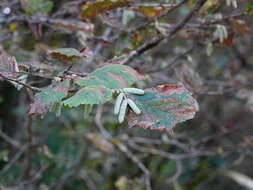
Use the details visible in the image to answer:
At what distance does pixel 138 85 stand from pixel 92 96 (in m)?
0.80

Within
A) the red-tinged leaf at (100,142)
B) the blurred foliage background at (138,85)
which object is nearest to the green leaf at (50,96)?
the blurred foliage background at (138,85)

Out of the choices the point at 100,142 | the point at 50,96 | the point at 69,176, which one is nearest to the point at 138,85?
the point at 100,142

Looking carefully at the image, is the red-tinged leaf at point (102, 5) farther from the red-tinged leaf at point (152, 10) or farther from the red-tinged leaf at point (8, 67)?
the red-tinged leaf at point (8, 67)

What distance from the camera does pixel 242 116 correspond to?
2.71 meters

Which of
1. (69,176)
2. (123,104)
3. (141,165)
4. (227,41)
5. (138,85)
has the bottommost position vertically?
(69,176)

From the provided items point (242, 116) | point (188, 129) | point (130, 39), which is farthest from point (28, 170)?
point (242, 116)

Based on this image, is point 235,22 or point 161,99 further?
point 235,22

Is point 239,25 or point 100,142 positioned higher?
point 239,25

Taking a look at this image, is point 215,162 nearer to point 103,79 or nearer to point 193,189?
point 193,189

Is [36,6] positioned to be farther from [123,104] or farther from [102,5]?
[123,104]

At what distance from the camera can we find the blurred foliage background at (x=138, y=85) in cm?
124

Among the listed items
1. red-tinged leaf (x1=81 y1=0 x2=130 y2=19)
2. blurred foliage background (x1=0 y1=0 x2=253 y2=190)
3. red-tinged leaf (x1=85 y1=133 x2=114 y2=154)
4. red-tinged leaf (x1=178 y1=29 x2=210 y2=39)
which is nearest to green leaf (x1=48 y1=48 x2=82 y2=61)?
blurred foliage background (x1=0 y1=0 x2=253 y2=190)

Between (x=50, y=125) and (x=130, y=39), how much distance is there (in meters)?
1.43

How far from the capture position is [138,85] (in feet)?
4.41
